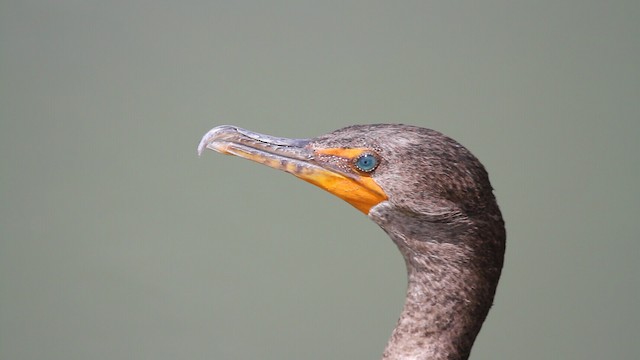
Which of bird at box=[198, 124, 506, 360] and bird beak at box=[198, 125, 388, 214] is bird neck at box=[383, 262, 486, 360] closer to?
bird at box=[198, 124, 506, 360]

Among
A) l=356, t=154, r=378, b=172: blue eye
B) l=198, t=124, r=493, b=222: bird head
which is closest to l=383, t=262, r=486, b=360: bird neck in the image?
l=198, t=124, r=493, b=222: bird head

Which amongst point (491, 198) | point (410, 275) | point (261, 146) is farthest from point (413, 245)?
point (261, 146)

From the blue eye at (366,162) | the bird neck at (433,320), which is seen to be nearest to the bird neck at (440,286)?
the bird neck at (433,320)

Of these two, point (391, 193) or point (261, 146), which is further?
point (261, 146)

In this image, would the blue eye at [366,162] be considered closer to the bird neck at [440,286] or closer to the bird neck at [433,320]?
the bird neck at [440,286]

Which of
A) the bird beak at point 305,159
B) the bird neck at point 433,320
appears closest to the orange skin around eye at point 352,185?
the bird beak at point 305,159

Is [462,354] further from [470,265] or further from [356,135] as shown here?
[356,135]

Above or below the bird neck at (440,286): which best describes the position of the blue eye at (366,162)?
above
